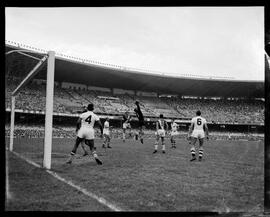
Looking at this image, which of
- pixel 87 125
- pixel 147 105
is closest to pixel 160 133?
pixel 87 125

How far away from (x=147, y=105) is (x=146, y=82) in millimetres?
3659

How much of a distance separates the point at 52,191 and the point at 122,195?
1307mm

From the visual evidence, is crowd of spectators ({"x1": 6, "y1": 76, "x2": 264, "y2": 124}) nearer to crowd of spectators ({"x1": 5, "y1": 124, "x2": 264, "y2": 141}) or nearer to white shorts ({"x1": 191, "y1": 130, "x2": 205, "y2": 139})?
crowd of spectators ({"x1": 5, "y1": 124, "x2": 264, "y2": 141})

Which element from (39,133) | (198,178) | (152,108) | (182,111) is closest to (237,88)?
(182,111)

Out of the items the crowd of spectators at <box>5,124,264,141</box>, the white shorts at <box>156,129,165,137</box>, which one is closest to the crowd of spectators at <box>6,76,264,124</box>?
the crowd of spectators at <box>5,124,264,141</box>

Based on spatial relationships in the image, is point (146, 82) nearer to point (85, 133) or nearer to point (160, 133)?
point (160, 133)

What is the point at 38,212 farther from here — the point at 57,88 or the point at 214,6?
the point at 57,88

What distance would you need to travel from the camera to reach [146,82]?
151 ft

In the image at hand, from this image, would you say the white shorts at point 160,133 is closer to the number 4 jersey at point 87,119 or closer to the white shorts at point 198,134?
the white shorts at point 198,134

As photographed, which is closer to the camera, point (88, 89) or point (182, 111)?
point (88, 89)

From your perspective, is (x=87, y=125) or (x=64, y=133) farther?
(x=64, y=133)

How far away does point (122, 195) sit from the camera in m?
5.32

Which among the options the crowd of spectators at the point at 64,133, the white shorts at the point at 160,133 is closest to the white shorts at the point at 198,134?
the white shorts at the point at 160,133

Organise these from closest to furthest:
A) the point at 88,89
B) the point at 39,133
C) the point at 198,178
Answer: the point at 198,178 → the point at 39,133 → the point at 88,89
